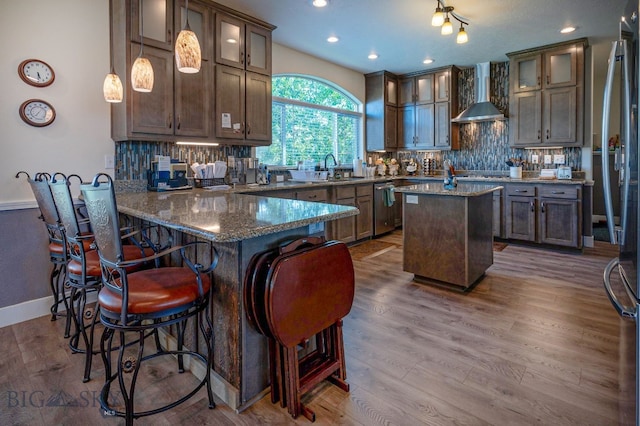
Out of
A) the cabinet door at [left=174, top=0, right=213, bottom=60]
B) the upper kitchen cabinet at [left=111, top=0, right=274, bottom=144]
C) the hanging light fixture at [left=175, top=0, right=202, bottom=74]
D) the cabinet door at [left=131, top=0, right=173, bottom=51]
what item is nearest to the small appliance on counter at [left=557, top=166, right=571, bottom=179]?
the upper kitchen cabinet at [left=111, top=0, right=274, bottom=144]

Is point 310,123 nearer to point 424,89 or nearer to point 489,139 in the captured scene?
point 424,89

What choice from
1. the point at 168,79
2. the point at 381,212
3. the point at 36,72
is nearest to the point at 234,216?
the point at 168,79

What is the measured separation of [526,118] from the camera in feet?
17.2

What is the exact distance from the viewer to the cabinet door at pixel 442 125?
6012 millimetres

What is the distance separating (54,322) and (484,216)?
12.7 ft

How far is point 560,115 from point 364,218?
3030 millimetres

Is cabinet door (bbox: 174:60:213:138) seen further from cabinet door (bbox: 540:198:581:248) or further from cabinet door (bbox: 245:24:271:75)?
cabinet door (bbox: 540:198:581:248)

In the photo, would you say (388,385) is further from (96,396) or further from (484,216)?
(484,216)

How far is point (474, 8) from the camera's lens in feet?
12.3

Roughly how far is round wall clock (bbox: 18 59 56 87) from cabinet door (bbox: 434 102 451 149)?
5.27 m

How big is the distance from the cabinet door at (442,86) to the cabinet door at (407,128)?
47cm

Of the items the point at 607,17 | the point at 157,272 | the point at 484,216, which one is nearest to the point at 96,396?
the point at 157,272

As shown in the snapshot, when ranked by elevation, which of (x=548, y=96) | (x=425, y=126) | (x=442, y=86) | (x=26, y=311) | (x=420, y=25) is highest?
(x=420, y=25)

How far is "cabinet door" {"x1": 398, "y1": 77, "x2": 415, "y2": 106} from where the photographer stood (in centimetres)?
639
